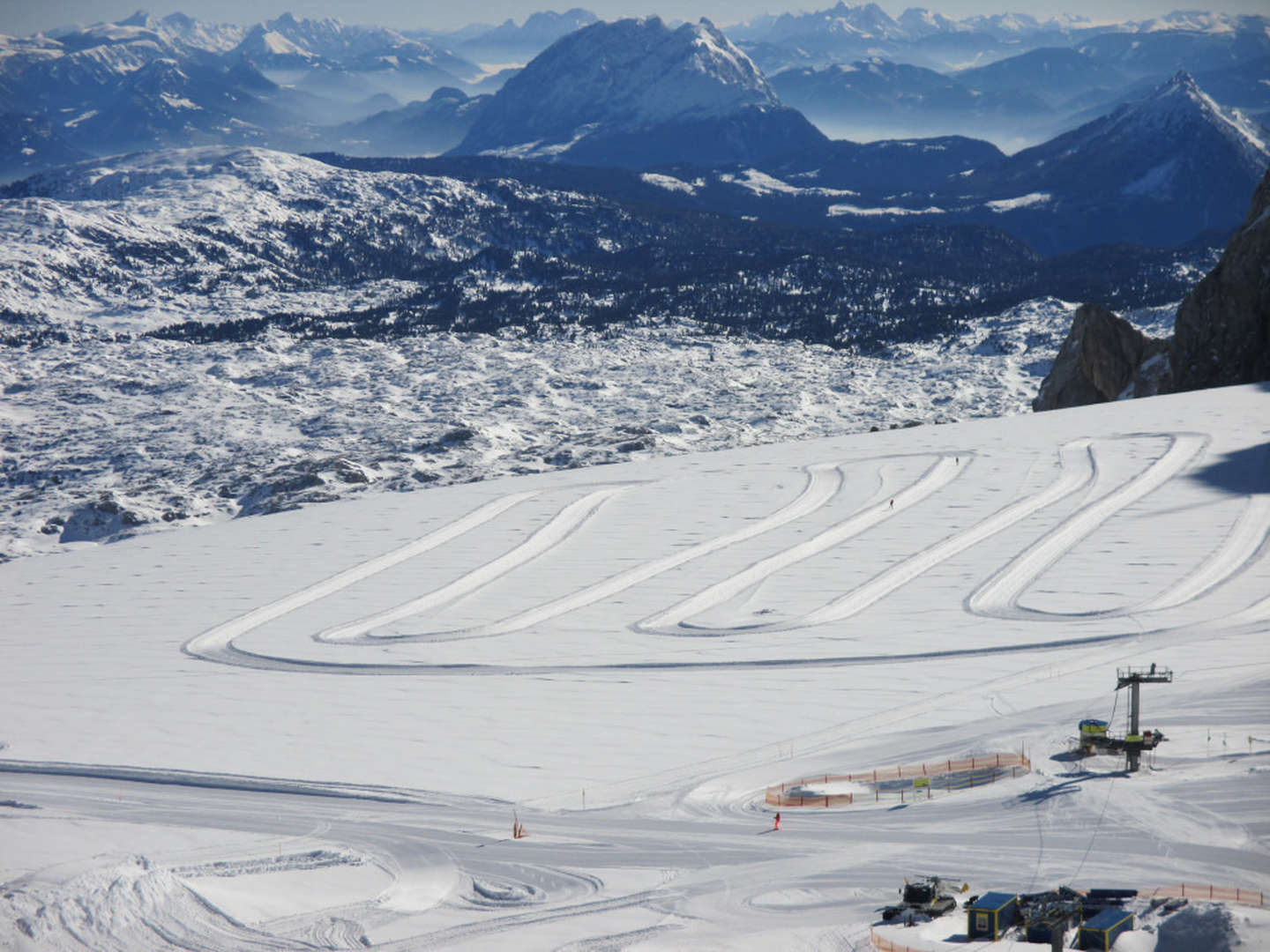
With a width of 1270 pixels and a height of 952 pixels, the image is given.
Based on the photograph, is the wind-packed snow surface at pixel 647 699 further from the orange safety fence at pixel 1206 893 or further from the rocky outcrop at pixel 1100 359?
the rocky outcrop at pixel 1100 359

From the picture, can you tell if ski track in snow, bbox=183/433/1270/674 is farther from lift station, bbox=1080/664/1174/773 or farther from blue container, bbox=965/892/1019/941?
blue container, bbox=965/892/1019/941

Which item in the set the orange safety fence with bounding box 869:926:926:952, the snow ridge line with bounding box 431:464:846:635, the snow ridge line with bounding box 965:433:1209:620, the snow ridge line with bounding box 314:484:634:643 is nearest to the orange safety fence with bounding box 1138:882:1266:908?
the orange safety fence with bounding box 869:926:926:952

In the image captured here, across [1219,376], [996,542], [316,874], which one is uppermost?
[1219,376]

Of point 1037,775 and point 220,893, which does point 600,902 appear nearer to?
point 220,893

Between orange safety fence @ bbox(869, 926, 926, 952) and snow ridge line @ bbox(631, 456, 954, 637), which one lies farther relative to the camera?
snow ridge line @ bbox(631, 456, 954, 637)

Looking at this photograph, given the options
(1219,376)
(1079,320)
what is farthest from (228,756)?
(1079,320)

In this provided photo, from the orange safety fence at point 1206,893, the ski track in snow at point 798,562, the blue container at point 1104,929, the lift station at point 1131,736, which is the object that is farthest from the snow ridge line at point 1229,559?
the blue container at point 1104,929
